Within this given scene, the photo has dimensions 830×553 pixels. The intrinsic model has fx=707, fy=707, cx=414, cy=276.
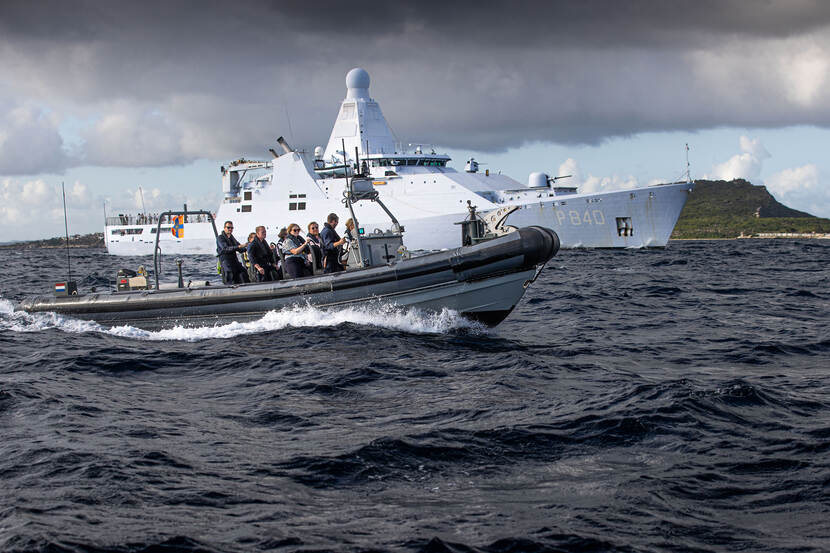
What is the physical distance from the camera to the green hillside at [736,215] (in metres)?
98.9

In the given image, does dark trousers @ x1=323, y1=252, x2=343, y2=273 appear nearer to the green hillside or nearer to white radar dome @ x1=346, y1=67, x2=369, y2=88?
white radar dome @ x1=346, y1=67, x2=369, y2=88

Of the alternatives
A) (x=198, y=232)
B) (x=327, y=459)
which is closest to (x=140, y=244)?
(x=198, y=232)

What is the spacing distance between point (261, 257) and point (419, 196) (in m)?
28.0

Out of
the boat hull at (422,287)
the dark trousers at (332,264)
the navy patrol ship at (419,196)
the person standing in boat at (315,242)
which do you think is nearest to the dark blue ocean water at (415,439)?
the boat hull at (422,287)

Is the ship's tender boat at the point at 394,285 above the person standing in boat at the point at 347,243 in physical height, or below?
below

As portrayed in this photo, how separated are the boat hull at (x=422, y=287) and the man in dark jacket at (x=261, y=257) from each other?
0.64m

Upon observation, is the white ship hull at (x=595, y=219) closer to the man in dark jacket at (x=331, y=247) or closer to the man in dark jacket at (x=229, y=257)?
the man in dark jacket at (x=229, y=257)

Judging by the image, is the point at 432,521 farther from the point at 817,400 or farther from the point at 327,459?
the point at 817,400

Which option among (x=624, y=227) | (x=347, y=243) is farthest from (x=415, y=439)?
(x=624, y=227)

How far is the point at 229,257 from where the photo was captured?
498 inches

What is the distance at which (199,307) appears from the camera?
478 inches

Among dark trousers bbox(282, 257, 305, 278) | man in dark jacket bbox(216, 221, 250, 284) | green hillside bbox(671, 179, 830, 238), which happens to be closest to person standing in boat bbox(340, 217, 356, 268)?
dark trousers bbox(282, 257, 305, 278)

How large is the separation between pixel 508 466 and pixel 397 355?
4.42 metres

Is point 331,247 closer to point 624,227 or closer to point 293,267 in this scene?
point 293,267
